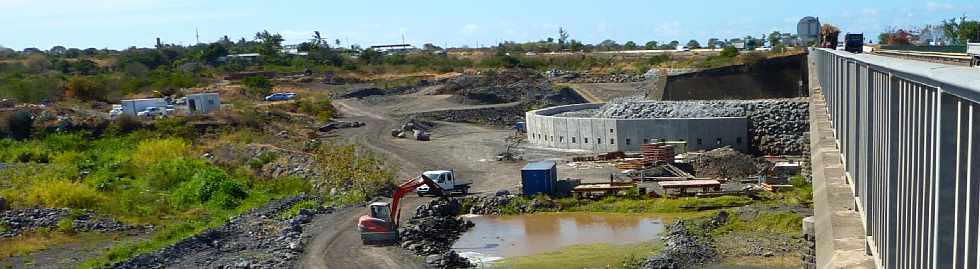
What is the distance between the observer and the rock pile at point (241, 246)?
70.5 ft

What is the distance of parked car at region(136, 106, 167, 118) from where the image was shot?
54531 millimetres

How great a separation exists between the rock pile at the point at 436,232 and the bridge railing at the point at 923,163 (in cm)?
1490

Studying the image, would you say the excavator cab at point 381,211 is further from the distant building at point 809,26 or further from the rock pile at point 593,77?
the rock pile at point 593,77

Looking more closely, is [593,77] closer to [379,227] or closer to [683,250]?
[379,227]

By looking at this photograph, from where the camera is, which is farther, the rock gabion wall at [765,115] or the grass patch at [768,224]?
the rock gabion wall at [765,115]

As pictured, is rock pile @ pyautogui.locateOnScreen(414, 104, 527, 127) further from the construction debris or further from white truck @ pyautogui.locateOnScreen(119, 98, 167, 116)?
white truck @ pyautogui.locateOnScreen(119, 98, 167, 116)

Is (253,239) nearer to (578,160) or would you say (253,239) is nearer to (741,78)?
(578,160)

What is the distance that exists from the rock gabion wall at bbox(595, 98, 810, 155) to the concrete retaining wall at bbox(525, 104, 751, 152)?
0.77 meters

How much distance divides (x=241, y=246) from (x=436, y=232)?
534cm

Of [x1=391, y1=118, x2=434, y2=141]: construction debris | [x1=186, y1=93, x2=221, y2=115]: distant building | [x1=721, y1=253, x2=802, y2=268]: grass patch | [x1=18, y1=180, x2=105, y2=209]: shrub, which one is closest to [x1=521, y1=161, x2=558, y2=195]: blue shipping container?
[x1=721, y1=253, x2=802, y2=268]: grass patch

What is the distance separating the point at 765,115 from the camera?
128 feet

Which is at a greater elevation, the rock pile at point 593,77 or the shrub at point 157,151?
the rock pile at point 593,77

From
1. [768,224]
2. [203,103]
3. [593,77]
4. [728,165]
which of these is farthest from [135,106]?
[768,224]

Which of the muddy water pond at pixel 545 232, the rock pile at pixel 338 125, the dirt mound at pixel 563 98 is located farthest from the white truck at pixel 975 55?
the dirt mound at pixel 563 98
